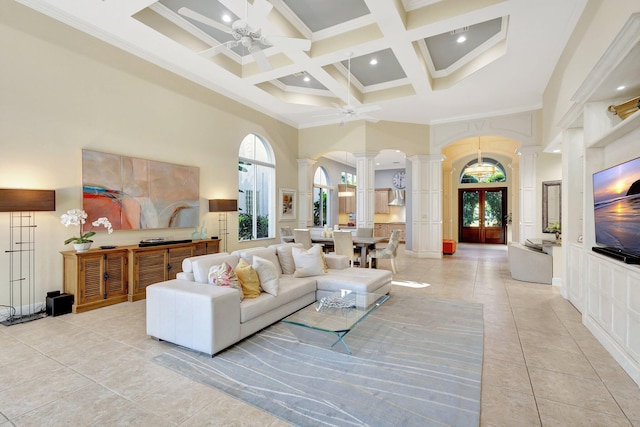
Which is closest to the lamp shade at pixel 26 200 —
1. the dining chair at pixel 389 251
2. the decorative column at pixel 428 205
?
the dining chair at pixel 389 251

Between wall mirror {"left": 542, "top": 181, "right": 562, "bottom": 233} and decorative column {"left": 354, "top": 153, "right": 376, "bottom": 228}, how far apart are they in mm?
3952

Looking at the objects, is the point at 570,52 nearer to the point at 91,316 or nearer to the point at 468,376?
the point at 468,376

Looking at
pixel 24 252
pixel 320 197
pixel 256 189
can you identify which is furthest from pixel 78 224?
pixel 320 197

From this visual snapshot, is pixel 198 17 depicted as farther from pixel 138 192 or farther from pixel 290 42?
pixel 138 192

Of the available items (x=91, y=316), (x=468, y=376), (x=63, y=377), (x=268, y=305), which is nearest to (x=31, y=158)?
(x=91, y=316)

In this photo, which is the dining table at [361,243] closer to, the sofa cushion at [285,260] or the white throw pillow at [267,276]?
the sofa cushion at [285,260]

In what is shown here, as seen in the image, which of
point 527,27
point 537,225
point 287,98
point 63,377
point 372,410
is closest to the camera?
point 372,410

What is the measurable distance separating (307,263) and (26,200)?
3442 mm

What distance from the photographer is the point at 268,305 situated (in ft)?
11.0

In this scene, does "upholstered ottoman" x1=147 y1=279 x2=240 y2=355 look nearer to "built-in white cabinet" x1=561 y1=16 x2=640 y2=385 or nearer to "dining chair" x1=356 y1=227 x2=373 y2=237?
"built-in white cabinet" x1=561 y1=16 x2=640 y2=385

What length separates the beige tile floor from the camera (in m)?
2.01

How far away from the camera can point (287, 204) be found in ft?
29.4

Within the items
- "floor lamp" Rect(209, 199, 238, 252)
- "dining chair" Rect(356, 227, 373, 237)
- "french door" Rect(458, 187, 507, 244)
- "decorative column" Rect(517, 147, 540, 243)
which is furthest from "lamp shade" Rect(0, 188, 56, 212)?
"french door" Rect(458, 187, 507, 244)

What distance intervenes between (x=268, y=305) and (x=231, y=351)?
597 mm
